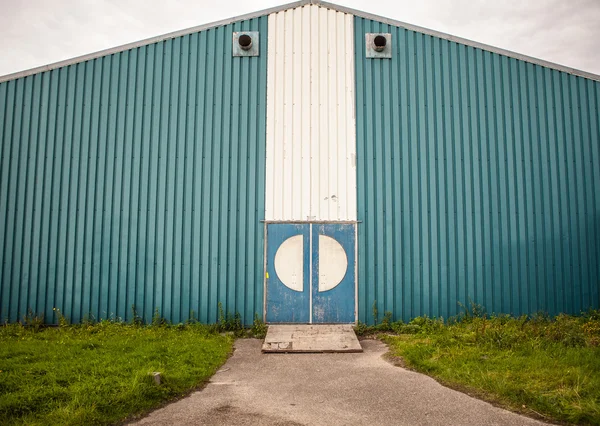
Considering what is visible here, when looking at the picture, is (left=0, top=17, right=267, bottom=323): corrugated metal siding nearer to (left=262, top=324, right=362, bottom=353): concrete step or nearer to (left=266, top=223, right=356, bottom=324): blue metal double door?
(left=266, top=223, right=356, bottom=324): blue metal double door

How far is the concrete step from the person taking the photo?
9571mm

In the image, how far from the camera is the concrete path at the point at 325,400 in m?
5.52

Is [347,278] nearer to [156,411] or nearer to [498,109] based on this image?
[498,109]

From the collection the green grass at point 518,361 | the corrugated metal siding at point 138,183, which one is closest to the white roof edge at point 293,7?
the corrugated metal siding at point 138,183

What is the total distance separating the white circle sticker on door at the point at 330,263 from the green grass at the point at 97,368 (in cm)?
292

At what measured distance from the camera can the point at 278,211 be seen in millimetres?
12055

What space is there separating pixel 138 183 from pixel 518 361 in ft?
31.4

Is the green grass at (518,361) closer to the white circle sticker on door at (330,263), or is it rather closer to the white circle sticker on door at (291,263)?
the white circle sticker on door at (330,263)

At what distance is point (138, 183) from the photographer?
1218 cm

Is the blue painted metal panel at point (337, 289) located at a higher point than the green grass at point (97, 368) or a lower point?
higher

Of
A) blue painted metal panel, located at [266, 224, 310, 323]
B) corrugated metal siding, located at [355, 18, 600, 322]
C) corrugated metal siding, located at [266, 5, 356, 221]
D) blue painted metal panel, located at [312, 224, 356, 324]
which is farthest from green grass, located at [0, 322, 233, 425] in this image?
corrugated metal siding, located at [355, 18, 600, 322]

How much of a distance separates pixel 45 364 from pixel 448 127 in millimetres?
10548

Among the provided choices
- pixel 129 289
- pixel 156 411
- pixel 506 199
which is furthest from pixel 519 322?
pixel 129 289

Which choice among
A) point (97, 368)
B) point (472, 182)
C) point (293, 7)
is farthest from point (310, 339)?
point (293, 7)
